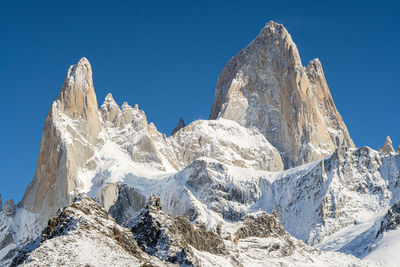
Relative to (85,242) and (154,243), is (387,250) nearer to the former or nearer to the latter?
(154,243)

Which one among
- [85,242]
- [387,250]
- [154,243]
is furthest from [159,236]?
[387,250]

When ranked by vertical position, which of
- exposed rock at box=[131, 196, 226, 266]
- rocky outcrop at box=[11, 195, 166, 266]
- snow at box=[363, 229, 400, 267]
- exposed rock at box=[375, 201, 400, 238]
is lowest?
rocky outcrop at box=[11, 195, 166, 266]

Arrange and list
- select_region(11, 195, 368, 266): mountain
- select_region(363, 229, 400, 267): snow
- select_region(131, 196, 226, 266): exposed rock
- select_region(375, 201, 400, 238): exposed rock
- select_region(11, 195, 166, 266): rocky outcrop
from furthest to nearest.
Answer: select_region(375, 201, 400, 238): exposed rock, select_region(363, 229, 400, 267): snow, select_region(131, 196, 226, 266): exposed rock, select_region(11, 195, 368, 266): mountain, select_region(11, 195, 166, 266): rocky outcrop

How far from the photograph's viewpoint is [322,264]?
538 feet

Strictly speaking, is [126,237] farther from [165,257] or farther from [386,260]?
[386,260]

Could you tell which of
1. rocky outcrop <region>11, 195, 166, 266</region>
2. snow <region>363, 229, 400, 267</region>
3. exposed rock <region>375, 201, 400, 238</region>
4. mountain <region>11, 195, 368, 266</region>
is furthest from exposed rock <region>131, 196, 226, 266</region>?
exposed rock <region>375, 201, 400, 238</region>

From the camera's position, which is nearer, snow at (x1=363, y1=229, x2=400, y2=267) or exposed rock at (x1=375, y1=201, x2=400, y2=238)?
snow at (x1=363, y1=229, x2=400, y2=267)

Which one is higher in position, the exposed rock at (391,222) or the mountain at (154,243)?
the exposed rock at (391,222)

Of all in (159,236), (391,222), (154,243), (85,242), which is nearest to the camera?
(85,242)

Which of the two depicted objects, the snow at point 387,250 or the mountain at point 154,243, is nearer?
the mountain at point 154,243

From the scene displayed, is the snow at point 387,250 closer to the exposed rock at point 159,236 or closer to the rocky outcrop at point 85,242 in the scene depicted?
the exposed rock at point 159,236

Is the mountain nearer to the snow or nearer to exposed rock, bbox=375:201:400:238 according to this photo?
the snow

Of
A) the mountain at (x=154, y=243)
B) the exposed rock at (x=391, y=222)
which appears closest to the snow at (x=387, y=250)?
the exposed rock at (x=391, y=222)

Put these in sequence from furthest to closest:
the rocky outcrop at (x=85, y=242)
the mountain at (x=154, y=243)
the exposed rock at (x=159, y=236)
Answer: the exposed rock at (x=159, y=236) < the mountain at (x=154, y=243) < the rocky outcrop at (x=85, y=242)
